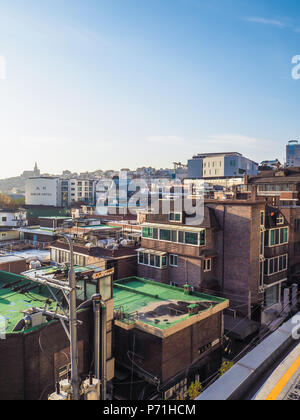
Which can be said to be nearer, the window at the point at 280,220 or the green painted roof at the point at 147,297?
the green painted roof at the point at 147,297

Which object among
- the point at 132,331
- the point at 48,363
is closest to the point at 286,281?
the point at 132,331

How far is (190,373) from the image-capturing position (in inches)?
714

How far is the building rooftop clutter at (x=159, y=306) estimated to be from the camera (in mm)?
17344

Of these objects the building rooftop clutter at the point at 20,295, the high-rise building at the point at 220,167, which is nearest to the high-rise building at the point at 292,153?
the high-rise building at the point at 220,167

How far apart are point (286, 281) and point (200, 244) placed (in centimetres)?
1176

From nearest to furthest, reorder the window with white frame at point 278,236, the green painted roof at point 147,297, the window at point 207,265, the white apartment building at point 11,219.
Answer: the green painted roof at point 147,297, the window at point 207,265, the window with white frame at point 278,236, the white apartment building at point 11,219

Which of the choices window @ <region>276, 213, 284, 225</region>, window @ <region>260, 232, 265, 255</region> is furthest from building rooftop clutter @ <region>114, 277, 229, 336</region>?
window @ <region>276, 213, 284, 225</region>

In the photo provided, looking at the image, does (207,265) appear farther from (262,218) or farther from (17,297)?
(17,297)

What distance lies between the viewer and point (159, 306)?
20.3 metres

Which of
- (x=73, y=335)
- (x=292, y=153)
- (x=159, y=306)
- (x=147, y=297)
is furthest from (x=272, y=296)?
(x=292, y=153)

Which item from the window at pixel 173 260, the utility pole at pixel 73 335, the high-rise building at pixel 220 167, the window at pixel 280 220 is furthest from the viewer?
the high-rise building at pixel 220 167

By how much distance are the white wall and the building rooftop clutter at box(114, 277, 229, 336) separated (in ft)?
274

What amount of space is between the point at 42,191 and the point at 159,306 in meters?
90.6

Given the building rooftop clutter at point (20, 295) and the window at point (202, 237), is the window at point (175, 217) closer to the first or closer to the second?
the window at point (202, 237)
